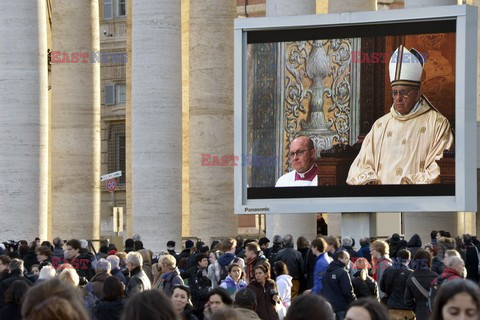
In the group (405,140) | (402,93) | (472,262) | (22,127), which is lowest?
(472,262)

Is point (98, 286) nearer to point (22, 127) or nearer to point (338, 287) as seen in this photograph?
point (338, 287)

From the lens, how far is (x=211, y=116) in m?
53.1

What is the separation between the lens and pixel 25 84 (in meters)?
49.2

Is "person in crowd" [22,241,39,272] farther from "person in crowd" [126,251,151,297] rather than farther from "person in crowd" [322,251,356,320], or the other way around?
"person in crowd" [322,251,356,320]

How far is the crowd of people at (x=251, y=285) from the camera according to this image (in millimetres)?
11734

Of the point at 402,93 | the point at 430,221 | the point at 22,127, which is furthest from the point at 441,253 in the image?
the point at 22,127

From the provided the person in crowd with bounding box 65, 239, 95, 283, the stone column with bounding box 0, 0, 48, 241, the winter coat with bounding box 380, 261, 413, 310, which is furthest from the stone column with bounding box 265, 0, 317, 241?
the winter coat with bounding box 380, 261, 413, 310

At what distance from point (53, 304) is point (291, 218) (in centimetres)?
3813

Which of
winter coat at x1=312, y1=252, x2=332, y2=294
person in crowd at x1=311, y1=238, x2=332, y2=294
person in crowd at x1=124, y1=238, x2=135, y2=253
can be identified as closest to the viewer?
winter coat at x1=312, y1=252, x2=332, y2=294

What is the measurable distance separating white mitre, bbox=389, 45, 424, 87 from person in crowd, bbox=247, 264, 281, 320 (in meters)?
18.3

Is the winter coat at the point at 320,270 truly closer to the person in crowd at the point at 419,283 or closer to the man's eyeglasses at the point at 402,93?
the person in crowd at the point at 419,283

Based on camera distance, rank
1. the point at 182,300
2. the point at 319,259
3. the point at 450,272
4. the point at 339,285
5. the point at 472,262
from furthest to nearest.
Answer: the point at 472,262, the point at 319,259, the point at 339,285, the point at 450,272, the point at 182,300

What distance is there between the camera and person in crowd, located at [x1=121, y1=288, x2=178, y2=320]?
37.8 feet

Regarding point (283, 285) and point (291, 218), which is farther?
point (291, 218)
